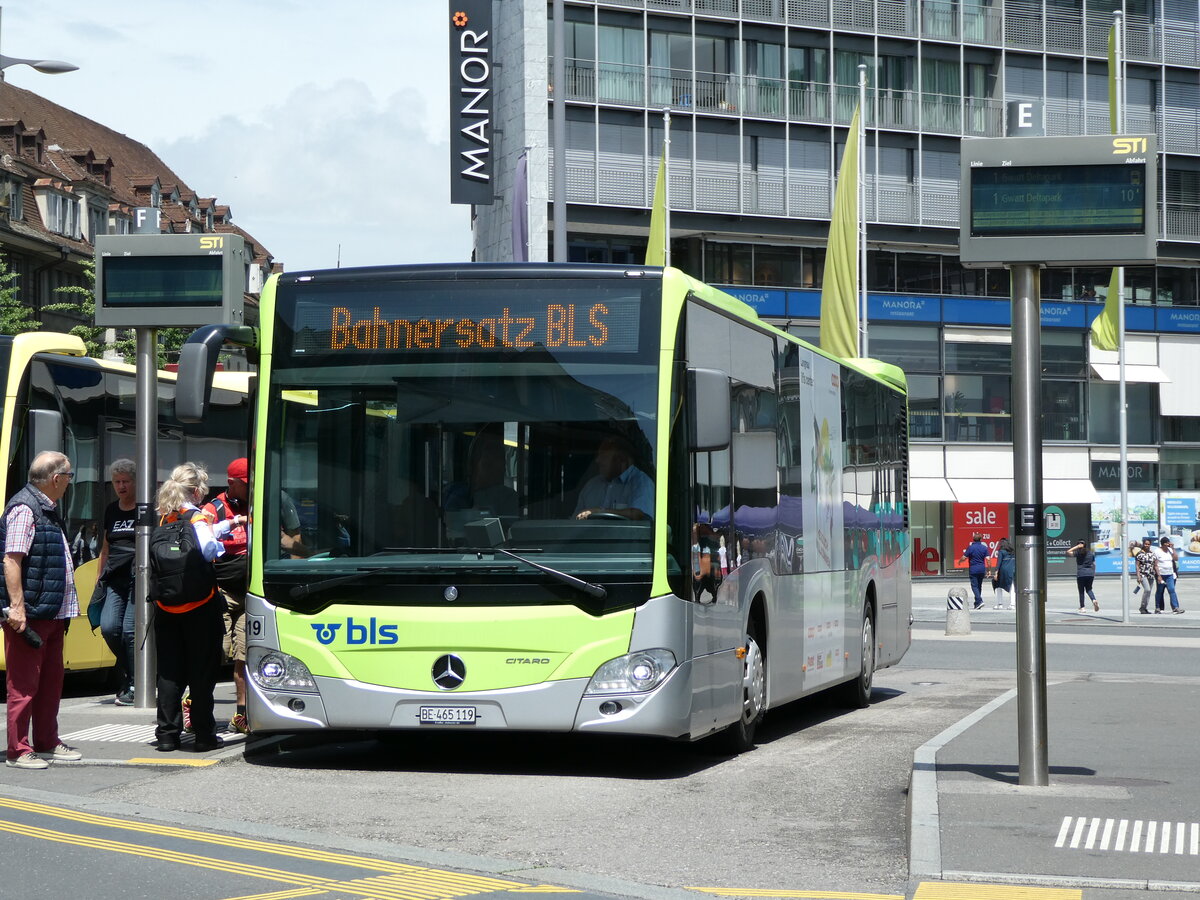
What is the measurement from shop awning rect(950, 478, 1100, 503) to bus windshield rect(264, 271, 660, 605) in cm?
4370

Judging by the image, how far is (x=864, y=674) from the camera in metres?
16.3

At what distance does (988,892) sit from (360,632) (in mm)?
4342

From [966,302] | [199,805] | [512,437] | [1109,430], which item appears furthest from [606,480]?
[1109,430]

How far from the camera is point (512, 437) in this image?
32.8 feet

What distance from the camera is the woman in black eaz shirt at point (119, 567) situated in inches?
546

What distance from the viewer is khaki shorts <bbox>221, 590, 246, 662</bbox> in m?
11.7

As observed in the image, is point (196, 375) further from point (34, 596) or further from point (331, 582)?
point (34, 596)

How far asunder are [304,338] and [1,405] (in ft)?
16.5

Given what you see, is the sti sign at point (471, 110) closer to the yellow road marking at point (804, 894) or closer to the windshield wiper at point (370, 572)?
the windshield wiper at point (370, 572)

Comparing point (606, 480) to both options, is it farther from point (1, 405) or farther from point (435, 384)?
point (1, 405)

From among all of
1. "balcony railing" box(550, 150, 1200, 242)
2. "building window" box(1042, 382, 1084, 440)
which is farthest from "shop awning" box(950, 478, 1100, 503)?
"balcony railing" box(550, 150, 1200, 242)

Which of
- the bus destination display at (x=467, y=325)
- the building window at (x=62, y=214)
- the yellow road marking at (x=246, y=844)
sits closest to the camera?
the yellow road marking at (x=246, y=844)

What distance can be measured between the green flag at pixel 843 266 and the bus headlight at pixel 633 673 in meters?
26.0

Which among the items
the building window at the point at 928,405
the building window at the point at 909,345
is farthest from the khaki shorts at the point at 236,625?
the building window at the point at 928,405
